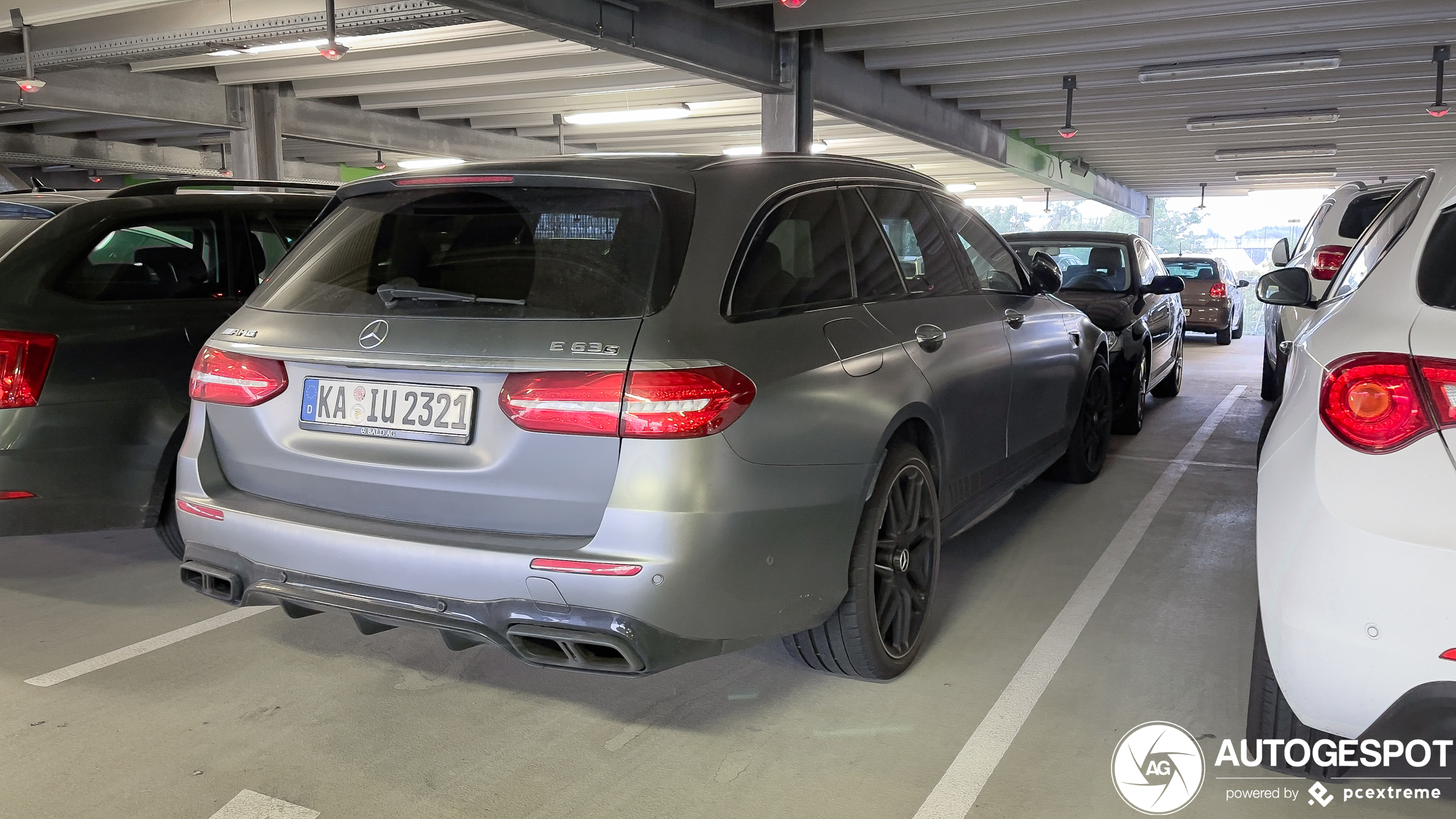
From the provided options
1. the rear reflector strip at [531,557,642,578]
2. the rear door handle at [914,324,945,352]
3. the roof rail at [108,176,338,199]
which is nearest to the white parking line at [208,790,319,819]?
the rear reflector strip at [531,557,642,578]

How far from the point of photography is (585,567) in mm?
2256

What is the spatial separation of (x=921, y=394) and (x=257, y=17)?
8.68m

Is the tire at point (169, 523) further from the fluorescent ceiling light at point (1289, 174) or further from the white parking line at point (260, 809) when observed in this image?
the fluorescent ceiling light at point (1289, 174)

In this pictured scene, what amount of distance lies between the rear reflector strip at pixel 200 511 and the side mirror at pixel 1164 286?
592 cm

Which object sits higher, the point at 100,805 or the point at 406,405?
the point at 406,405

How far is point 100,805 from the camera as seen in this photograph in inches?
95.0

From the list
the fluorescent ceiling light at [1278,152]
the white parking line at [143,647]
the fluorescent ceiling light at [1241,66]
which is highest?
the fluorescent ceiling light at [1241,66]

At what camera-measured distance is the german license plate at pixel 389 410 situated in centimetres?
240

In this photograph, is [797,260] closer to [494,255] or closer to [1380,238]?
[494,255]

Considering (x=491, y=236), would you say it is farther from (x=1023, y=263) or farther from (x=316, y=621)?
(x=1023, y=263)

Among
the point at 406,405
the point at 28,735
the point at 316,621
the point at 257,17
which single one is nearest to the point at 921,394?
the point at 406,405

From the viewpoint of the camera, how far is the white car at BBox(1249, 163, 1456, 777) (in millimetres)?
1875

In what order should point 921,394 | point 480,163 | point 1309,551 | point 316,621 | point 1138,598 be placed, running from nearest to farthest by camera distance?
point 1309,551, point 480,163, point 921,394, point 316,621, point 1138,598

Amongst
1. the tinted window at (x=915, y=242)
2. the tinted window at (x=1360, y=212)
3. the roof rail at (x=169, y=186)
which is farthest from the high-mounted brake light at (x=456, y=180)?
the tinted window at (x=1360, y=212)
